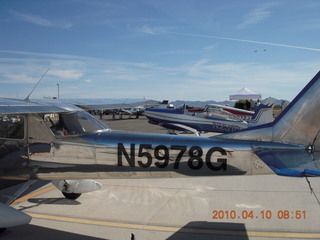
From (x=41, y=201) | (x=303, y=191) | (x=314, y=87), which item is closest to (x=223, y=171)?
(x=314, y=87)

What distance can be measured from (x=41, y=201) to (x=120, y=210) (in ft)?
5.23

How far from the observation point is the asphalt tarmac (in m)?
3.96

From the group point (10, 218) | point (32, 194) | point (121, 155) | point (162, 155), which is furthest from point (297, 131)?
point (32, 194)

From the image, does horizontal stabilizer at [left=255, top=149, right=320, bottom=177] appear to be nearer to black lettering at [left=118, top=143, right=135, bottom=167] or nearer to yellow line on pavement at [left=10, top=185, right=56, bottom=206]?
black lettering at [left=118, top=143, right=135, bottom=167]

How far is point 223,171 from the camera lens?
365 cm

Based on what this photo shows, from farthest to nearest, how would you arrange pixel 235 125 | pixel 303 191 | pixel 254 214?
pixel 235 125 → pixel 303 191 → pixel 254 214

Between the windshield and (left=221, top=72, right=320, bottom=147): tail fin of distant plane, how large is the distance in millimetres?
2443

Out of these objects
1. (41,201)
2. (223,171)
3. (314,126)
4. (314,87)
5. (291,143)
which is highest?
(314,87)

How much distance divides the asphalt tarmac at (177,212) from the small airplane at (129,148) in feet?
2.16

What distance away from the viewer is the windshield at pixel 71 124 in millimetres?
4246

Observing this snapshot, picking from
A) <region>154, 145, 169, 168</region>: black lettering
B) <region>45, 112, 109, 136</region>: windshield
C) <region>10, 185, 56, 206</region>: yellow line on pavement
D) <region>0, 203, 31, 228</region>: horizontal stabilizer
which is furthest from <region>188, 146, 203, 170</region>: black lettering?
<region>10, 185, 56, 206</region>: yellow line on pavement

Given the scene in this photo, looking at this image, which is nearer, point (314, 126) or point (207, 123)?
point (314, 126)

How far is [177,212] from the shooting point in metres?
4.67

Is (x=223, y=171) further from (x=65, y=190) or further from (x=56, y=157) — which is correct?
(x=65, y=190)
